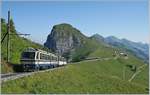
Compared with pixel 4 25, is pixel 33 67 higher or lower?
lower

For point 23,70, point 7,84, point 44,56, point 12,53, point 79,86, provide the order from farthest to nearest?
point 12,53 → point 44,56 → point 23,70 → point 79,86 → point 7,84

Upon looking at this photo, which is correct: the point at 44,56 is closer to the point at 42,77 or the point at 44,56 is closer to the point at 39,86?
the point at 42,77

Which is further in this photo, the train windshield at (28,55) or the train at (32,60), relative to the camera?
the train windshield at (28,55)

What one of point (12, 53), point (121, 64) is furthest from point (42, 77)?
point (121, 64)

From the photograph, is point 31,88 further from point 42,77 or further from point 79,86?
point 79,86

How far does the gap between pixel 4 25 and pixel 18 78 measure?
120 ft

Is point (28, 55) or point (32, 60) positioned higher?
point (28, 55)

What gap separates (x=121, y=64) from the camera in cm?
17762

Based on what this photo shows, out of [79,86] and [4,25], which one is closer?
[79,86]

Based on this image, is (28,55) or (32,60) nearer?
(32,60)

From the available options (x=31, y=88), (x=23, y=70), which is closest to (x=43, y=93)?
(x=31, y=88)

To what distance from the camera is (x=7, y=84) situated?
23.3 metres

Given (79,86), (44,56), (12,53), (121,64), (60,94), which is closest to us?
(60,94)

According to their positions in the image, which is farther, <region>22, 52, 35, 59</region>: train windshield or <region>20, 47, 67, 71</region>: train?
<region>22, 52, 35, 59</region>: train windshield
